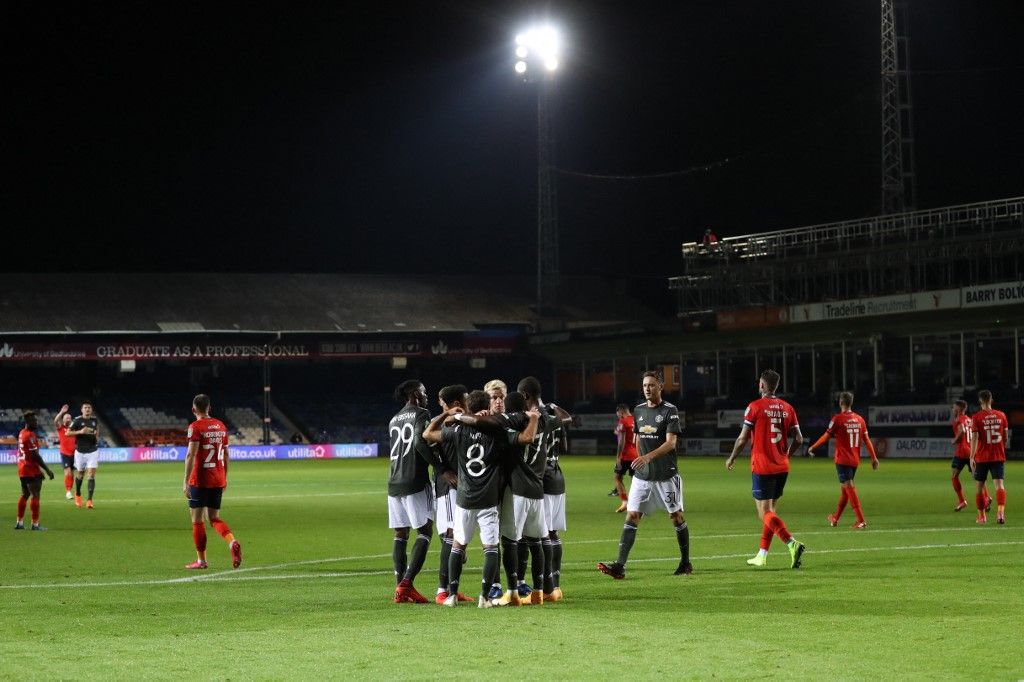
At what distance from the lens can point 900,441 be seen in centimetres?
5750

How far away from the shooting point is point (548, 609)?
13.1 metres

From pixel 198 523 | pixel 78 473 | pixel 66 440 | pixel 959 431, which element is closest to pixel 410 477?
pixel 198 523

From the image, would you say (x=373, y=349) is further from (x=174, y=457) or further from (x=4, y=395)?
(x=4, y=395)

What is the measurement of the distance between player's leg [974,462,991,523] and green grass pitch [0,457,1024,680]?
0.97 feet

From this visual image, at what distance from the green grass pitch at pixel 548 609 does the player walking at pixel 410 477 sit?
24.1 inches

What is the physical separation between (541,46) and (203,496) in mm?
46126

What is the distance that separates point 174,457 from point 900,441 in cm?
3371

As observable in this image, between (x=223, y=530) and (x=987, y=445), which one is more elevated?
(x=987, y=445)

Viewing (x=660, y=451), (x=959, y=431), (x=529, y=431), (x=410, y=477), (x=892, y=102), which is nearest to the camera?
(x=529, y=431)

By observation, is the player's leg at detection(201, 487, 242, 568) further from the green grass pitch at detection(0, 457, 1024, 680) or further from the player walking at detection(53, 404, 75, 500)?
the player walking at detection(53, 404, 75, 500)

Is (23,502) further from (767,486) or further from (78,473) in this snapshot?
(767,486)

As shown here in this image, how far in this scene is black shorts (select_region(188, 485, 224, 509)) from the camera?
57.0 feet

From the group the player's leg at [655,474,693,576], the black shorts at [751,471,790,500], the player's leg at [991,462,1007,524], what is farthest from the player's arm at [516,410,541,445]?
the player's leg at [991,462,1007,524]

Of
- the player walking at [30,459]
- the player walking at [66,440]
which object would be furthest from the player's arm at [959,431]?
the player walking at [66,440]
